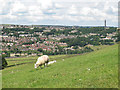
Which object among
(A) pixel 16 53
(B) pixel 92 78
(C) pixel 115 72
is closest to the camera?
(B) pixel 92 78

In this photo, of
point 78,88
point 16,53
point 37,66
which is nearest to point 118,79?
point 78,88

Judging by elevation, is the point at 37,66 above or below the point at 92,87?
below

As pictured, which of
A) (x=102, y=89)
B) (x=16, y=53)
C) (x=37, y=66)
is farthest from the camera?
(x=16, y=53)

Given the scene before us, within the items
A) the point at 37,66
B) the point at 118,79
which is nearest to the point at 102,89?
the point at 118,79

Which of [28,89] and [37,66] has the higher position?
[28,89]

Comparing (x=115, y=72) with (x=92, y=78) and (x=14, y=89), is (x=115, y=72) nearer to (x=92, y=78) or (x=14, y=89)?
(x=92, y=78)

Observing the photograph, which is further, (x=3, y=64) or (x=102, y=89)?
(x=3, y=64)

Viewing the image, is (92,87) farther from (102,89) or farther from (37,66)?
(37,66)

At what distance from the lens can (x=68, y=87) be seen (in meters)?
13.4

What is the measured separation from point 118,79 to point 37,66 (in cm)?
1896

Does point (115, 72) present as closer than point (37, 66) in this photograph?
Yes

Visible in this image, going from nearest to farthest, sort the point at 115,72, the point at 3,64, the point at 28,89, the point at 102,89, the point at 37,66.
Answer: the point at 102,89
the point at 28,89
the point at 115,72
the point at 37,66
the point at 3,64

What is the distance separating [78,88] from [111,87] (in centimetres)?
224

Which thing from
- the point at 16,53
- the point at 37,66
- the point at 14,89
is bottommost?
the point at 16,53
